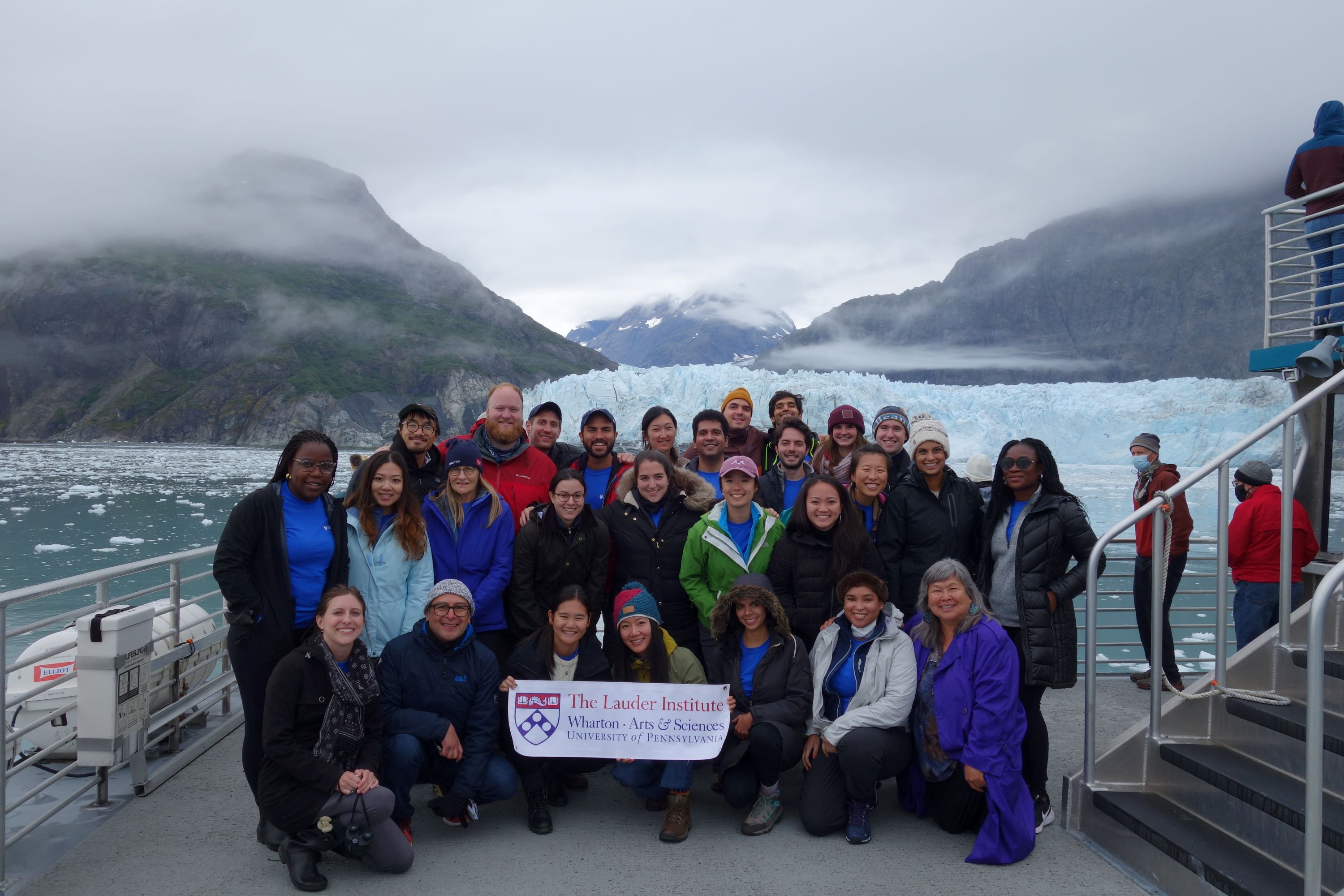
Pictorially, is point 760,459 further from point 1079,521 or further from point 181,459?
point 181,459

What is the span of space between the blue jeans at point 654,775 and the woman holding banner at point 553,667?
122mm

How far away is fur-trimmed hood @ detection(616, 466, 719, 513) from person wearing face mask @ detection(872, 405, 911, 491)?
42.6 inches

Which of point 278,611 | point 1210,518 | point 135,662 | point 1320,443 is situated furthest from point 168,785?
point 1210,518

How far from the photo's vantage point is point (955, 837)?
3.25 m

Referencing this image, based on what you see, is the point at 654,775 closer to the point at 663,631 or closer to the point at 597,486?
the point at 663,631

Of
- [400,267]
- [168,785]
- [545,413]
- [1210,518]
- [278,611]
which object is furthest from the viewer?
[400,267]

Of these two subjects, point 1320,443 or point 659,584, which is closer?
point 659,584

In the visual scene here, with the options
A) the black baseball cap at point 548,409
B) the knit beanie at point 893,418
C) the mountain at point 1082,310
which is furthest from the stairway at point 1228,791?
the mountain at point 1082,310

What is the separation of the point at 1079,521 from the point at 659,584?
189cm

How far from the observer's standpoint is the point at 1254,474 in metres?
4.81

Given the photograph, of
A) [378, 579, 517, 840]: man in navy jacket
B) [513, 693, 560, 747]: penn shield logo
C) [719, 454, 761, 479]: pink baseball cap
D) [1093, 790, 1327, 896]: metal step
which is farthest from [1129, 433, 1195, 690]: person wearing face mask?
[378, 579, 517, 840]: man in navy jacket

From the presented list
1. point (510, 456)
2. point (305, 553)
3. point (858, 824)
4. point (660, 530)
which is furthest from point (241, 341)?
point (858, 824)

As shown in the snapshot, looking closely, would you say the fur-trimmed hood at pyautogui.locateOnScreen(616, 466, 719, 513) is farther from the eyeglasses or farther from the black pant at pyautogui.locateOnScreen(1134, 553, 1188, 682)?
the black pant at pyautogui.locateOnScreen(1134, 553, 1188, 682)

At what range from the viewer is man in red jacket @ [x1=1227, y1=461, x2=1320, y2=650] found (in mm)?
4625
